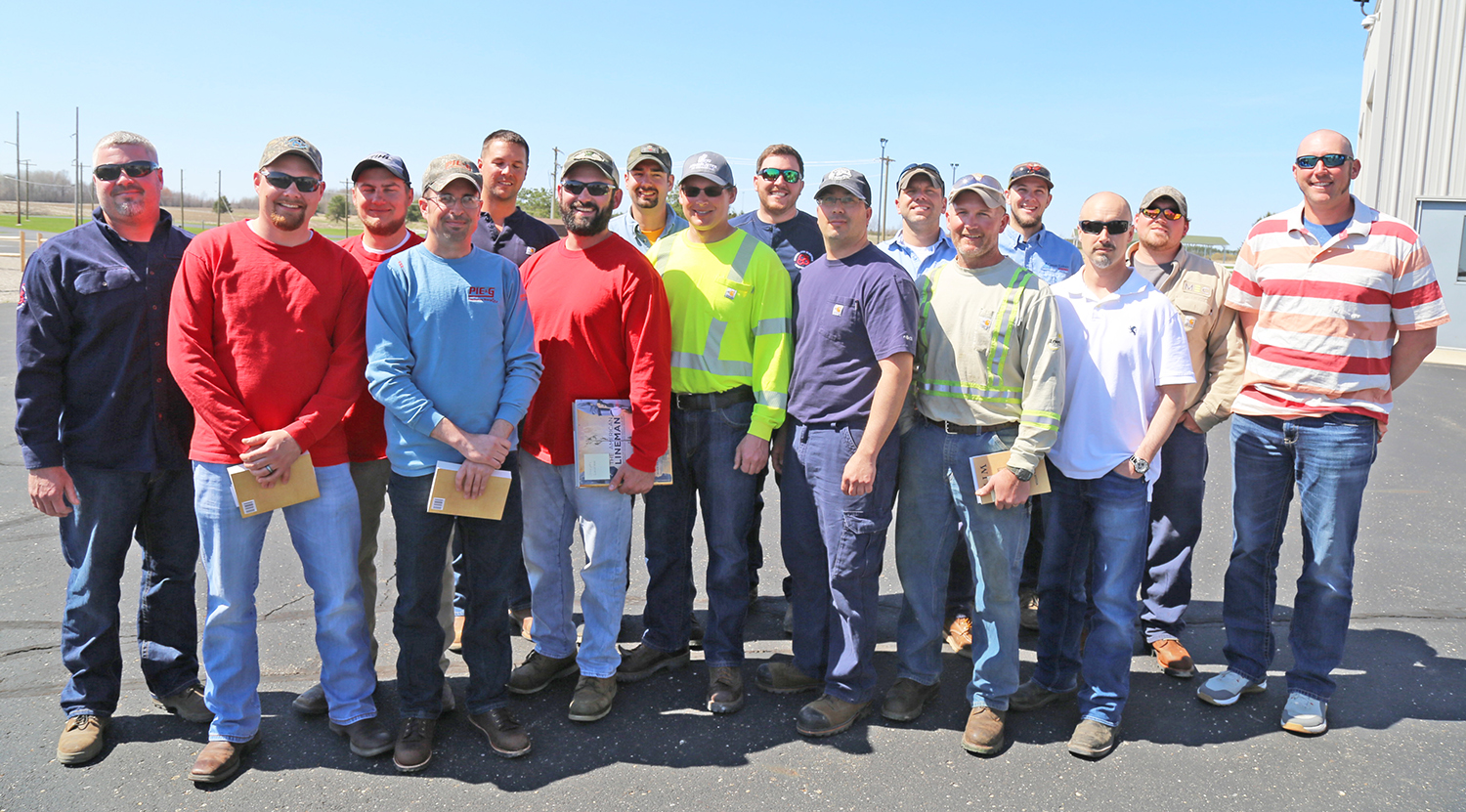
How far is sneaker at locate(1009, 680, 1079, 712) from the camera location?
12.6 ft

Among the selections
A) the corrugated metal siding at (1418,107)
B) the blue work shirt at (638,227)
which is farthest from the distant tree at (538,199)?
the blue work shirt at (638,227)

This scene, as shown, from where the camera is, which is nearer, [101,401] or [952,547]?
[101,401]

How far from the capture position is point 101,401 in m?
3.47

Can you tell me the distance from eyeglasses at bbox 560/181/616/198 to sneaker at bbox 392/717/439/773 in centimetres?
221

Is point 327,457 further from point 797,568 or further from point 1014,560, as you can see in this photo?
point 1014,560

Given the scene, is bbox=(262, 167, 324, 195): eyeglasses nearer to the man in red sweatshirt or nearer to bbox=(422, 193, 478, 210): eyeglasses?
the man in red sweatshirt

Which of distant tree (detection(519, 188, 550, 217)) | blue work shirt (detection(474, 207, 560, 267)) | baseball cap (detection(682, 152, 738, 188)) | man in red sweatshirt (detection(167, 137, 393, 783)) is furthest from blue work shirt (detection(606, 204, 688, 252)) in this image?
distant tree (detection(519, 188, 550, 217))

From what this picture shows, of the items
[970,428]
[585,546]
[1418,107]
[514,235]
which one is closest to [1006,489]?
[970,428]

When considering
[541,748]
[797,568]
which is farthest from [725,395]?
[541,748]

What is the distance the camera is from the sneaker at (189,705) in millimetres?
3625

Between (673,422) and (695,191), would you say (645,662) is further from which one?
(695,191)

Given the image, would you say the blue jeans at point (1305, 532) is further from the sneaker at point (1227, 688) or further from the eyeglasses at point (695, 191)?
the eyeglasses at point (695, 191)

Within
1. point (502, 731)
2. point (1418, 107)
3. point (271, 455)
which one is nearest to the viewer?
point (271, 455)

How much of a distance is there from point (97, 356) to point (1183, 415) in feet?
15.1
